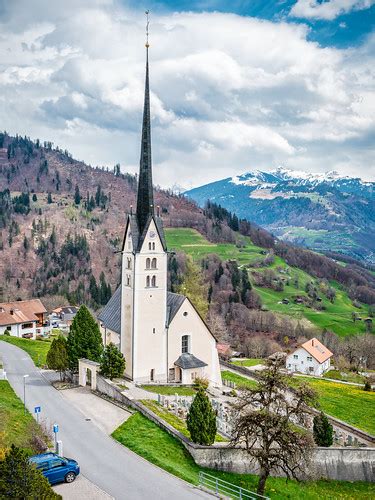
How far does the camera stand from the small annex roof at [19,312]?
86.9m

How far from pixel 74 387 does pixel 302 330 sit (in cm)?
9386

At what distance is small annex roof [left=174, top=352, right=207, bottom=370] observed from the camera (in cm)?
5137

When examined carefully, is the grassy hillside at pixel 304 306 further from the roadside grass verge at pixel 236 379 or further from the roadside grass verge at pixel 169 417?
the roadside grass verge at pixel 169 417

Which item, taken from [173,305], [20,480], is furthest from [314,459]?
[173,305]

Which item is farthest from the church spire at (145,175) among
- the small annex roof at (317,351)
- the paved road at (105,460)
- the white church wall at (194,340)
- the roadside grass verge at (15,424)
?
the small annex roof at (317,351)

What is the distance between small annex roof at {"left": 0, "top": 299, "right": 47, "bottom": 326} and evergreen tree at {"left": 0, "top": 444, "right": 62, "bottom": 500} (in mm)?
69500

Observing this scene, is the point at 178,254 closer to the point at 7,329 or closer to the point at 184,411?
the point at 7,329

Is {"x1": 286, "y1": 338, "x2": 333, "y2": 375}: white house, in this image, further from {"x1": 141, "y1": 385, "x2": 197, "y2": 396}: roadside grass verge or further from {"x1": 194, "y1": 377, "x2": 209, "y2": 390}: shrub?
{"x1": 141, "y1": 385, "x2": 197, "y2": 396}: roadside grass verge

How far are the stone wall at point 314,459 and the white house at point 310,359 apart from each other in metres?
55.8

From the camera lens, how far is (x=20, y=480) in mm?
19234

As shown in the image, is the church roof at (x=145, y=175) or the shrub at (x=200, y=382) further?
the church roof at (x=145, y=175)

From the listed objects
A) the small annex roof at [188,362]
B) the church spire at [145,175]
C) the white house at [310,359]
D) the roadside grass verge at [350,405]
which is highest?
the church spire at [145,175]

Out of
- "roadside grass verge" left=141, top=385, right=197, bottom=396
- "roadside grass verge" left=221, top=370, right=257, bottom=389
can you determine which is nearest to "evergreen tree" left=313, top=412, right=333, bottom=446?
"roadside grass verge" left=141, top=385, right=197, bottom=396

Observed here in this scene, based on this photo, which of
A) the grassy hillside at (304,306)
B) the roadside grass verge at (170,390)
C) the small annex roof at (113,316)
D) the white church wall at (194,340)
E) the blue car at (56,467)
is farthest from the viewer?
the grassy hillside at (304,306)
